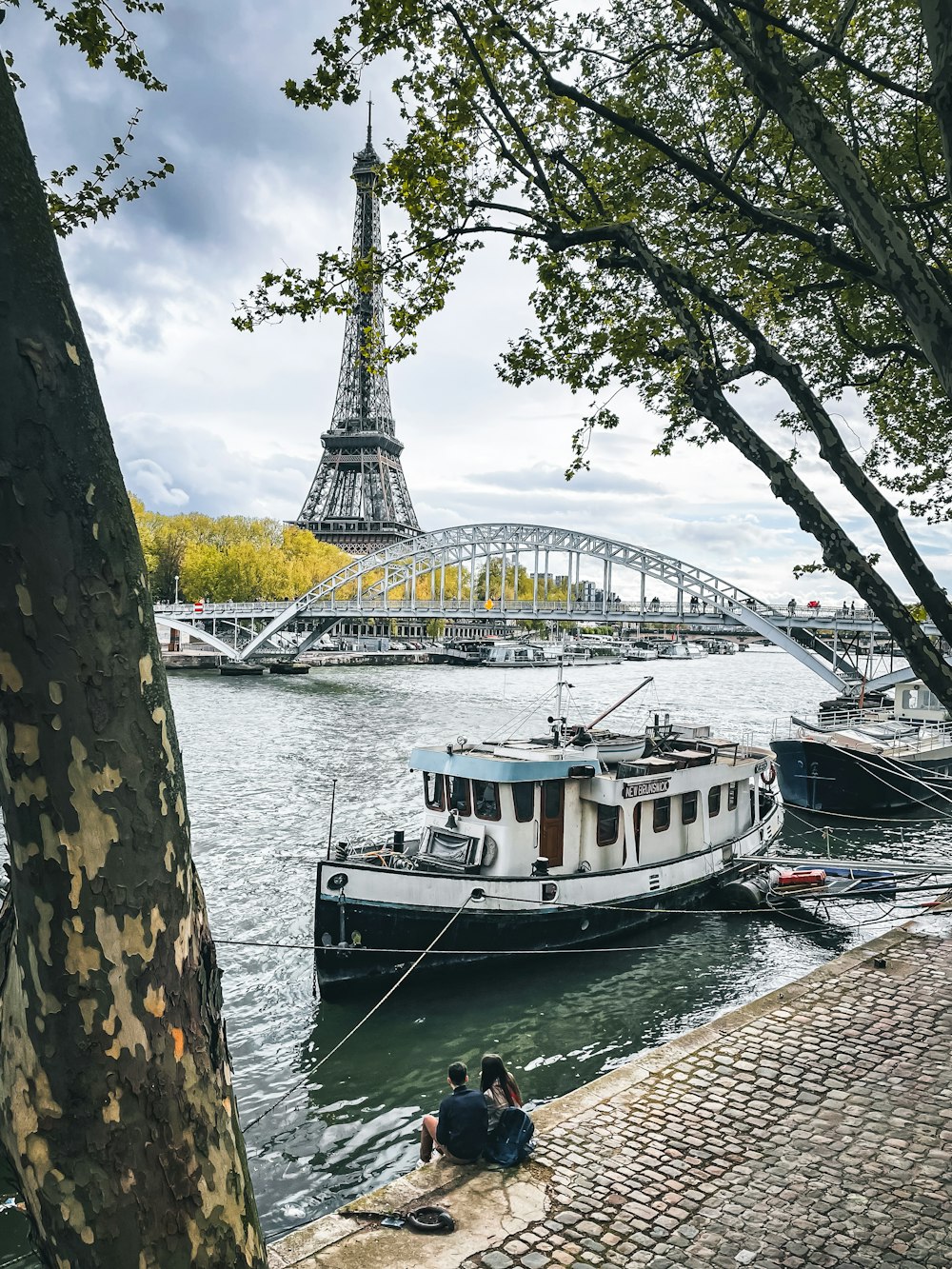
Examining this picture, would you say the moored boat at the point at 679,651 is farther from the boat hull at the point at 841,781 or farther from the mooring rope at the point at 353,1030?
the mooring rope at the point at 353,1030

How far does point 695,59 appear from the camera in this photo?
8.27 metres

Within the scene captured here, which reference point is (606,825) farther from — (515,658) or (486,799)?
(515,658)

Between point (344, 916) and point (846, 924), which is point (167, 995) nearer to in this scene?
point (344, 916)

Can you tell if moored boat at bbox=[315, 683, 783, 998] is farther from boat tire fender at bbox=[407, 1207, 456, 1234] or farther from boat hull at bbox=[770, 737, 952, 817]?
boat hull at bbox=[770, 737, 952, 817]

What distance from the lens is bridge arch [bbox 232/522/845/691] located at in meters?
69.0

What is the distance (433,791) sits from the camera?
15703 millimetres

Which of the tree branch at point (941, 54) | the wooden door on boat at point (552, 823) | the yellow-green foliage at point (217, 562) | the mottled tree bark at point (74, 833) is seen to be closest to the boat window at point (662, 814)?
the wooden door on boat at point (552, 823)

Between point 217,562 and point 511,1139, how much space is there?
82.2 meters

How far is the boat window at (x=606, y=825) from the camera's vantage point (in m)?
15.8

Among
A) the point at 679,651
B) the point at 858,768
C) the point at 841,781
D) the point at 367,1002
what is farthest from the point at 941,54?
the point at 679,651

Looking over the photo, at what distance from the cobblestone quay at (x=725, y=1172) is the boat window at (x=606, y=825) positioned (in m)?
5.39

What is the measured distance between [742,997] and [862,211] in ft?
40.5

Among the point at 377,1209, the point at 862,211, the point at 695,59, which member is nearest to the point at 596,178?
the point at 695,59

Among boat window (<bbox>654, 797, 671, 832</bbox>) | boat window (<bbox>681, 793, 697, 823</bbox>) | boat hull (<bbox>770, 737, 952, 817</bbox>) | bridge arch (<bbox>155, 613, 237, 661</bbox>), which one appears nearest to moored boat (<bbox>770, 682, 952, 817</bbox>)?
boat hull (<bbox>770, 737, 952, 817</bbox>)
